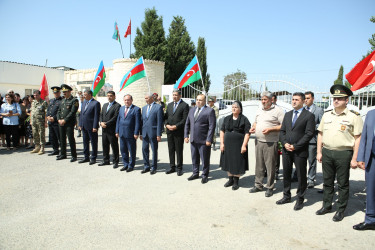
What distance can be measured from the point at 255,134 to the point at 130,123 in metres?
3.09

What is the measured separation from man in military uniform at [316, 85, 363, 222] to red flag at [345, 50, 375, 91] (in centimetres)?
89

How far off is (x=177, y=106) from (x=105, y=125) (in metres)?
2.00

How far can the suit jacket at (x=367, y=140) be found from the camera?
11.4ft

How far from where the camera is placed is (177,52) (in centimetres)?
2886

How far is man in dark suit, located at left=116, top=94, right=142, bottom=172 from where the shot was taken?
250 inches

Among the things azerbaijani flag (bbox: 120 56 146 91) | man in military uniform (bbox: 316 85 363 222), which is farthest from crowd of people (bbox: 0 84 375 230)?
azerbaijani flag (bbox: 120 56 146 91)

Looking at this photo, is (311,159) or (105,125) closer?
(311,159)

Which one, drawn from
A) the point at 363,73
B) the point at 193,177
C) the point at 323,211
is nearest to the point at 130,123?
the point at 193,177

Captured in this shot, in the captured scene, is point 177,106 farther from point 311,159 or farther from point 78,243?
point 78,243

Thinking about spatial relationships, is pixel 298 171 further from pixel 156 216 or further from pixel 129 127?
pixel 129 127

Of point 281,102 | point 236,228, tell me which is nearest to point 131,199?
point 236,228

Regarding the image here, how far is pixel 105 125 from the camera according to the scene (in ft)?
21.8

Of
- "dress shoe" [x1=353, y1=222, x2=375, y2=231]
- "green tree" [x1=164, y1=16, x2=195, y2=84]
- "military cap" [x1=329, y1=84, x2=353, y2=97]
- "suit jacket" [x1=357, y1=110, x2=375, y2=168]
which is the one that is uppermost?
"green tree" [x1=164, y1=16, x2=195, y2=84]

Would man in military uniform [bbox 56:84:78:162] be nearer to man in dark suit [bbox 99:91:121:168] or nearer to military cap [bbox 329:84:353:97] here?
man in dark suit [bbox 99:91:121:168]
